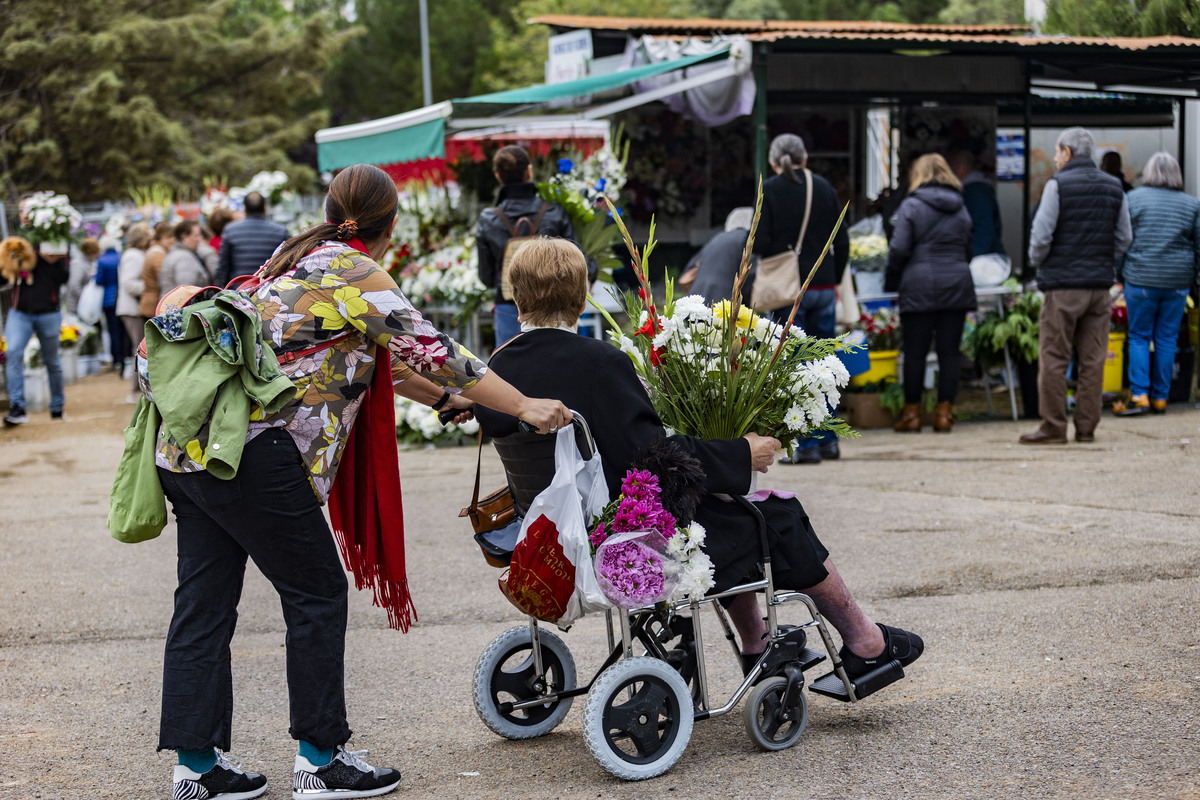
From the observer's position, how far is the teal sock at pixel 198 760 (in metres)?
3.33

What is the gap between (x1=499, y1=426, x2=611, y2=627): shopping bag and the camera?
129 inches

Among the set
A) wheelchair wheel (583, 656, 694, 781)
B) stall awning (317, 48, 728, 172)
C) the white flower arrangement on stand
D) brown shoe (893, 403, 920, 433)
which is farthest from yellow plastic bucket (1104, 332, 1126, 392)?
the white flower arrangement on stand

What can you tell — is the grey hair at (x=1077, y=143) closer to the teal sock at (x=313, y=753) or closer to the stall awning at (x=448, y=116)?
the stall awning at (x=448, y=116)

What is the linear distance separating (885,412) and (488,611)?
16.6 feet

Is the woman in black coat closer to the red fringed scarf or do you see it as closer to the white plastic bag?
the red fringed scarf

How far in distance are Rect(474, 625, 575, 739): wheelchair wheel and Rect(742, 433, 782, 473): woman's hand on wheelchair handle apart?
33.4 inches

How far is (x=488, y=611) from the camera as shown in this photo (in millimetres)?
5230

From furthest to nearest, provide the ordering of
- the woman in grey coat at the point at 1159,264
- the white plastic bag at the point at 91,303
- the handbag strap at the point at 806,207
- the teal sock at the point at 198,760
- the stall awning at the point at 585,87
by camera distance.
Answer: the white plastic bag at the point at 91,303 < the stall awning at the point at 585,87 < the woman in grey coat at the point at 1159,264 < the handbag strap at the point at 806,207 < the teal sock at the point at 198,760

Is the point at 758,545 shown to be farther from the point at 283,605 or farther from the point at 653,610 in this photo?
the point at 283,605

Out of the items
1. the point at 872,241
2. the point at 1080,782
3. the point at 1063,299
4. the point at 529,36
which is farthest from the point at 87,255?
the point at 529,36

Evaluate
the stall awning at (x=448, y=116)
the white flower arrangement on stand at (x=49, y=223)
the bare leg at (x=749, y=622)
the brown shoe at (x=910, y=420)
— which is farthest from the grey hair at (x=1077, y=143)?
the white flower arrangement on stand at (x=49, y=223)

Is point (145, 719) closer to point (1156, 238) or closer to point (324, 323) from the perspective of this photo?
point (324, 323)

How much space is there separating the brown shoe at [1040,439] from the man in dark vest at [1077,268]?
0.02 m

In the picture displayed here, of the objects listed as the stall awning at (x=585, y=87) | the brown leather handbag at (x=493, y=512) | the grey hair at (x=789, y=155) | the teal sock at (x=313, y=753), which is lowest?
the teal sock at (x=313, y=753)
